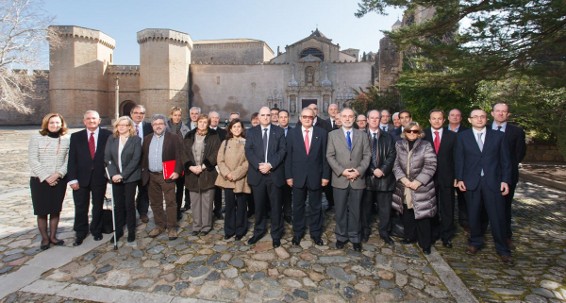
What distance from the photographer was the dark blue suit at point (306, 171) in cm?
439

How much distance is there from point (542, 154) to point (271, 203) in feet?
36.5

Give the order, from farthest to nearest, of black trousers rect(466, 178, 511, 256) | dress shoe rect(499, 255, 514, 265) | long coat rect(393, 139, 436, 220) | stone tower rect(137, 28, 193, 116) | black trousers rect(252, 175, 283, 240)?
stone tower rect(137, 28, 193, 116), black trousers rect(252, 175, 283, 240), long coat rect(393, 139, 436, 220), black trousers rect(466, 178, 511, 256), dress shoe rect(499, 255, 514, 265)

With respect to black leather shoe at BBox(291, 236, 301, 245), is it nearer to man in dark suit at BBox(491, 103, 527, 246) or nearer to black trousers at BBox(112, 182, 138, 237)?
black trousers at BBox(112, 182, 138, 237)

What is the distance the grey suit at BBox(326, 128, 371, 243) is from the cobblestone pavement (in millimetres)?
301


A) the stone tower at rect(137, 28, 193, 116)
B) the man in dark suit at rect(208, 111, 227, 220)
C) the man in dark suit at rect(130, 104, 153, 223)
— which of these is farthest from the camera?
the stone tower at rect(137, 28, 193, 116)

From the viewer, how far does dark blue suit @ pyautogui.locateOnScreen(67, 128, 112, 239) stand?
14.4 feet

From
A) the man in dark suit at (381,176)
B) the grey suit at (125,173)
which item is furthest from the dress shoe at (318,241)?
the grey suit at (125,173)

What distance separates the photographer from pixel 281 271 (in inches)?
145

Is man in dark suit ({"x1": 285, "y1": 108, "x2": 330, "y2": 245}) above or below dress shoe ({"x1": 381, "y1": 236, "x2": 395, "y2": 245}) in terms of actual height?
above

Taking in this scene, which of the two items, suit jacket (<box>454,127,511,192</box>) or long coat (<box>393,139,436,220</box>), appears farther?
long coat (<box>393,139,436,220</box>)

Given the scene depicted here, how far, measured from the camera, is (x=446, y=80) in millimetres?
7398

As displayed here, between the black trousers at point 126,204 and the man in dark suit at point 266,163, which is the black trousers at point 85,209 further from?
the man in dark suit at point 266,163

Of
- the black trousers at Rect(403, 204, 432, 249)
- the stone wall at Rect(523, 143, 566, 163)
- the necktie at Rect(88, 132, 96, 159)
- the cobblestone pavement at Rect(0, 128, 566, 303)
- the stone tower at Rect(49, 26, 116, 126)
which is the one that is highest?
the stone tower at Rect(49, 26, 116, 126)

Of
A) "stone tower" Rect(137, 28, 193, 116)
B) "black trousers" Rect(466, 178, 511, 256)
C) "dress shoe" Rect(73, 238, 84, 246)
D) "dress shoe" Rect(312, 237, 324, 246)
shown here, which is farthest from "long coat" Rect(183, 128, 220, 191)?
"stone tower" Rect(137, 28, 193, 116)
